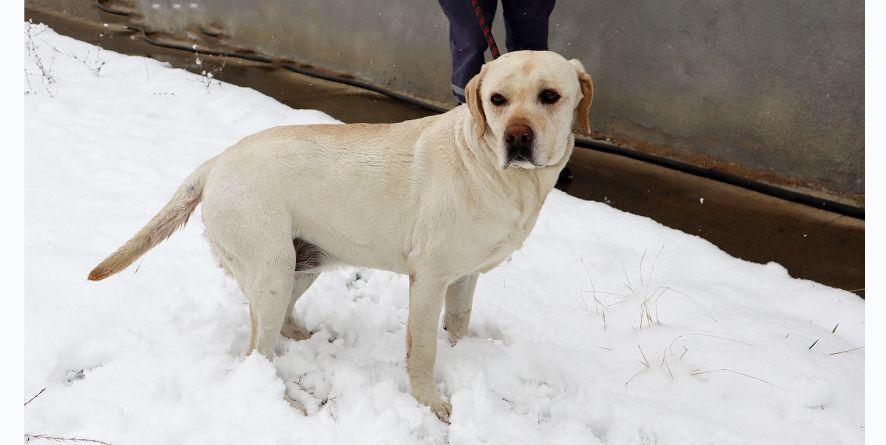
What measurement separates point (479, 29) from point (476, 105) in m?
1.69

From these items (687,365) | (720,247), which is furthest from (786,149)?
(687,365)

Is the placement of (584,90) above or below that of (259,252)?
above

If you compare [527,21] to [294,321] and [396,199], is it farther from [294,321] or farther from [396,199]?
[294,321]

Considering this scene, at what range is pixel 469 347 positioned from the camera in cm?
270

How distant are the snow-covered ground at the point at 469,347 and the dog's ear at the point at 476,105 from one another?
0.99 metres

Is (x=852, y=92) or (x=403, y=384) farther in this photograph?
(x=852, y=92)

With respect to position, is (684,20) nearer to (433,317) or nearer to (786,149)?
(786,149)

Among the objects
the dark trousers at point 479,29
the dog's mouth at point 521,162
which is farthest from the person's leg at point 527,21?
the dog's mouth at point 521,162

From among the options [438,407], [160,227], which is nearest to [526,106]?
[438,407]

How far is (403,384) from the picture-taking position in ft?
8.27

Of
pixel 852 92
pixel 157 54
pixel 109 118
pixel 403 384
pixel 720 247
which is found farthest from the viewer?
pixel 157 54

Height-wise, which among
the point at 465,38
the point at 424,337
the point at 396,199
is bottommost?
the point at 424,337

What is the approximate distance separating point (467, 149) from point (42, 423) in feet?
5.62

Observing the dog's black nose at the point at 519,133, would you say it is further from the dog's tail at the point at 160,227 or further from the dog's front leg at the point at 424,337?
the dog's tail at the point at 160,227
